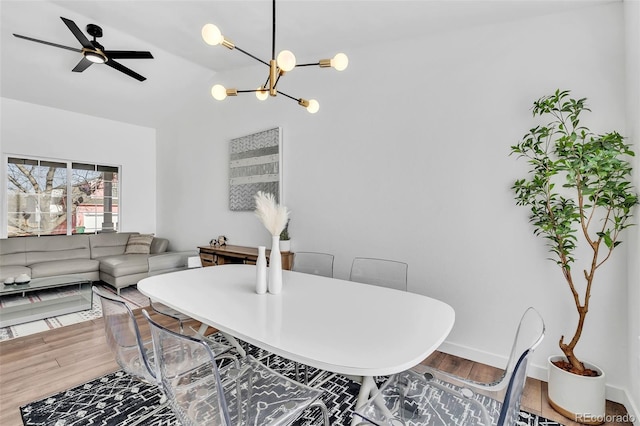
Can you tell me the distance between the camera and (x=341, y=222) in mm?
3199

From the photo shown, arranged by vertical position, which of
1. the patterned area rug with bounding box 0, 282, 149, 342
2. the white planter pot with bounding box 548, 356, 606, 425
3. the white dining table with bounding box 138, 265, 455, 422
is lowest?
the patterned area rug with bounding box 0, 282, 149, 342

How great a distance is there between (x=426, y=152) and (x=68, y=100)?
529 centimetres

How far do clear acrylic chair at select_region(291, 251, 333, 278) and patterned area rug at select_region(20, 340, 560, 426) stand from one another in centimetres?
81

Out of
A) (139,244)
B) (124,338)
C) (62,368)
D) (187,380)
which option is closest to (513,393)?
(187,380)

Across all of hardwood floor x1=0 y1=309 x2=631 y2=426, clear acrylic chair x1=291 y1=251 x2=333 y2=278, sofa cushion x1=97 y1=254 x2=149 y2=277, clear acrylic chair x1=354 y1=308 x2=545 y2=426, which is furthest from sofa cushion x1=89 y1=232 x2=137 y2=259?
clear acrylic chair x1=354 y1=308 x2=545 y2=426

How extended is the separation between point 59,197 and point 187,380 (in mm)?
5492

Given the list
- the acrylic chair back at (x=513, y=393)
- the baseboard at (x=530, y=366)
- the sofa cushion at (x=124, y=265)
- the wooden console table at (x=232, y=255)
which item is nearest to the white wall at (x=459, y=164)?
the baseboard at (x=530, y=366)

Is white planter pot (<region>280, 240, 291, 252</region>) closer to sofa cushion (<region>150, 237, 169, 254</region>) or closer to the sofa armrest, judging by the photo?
the sofa armrest

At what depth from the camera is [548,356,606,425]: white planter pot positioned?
5.79 ft

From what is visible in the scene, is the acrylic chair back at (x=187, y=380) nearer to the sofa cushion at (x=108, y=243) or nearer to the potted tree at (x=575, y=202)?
the potted tree at (x=575, y=202)

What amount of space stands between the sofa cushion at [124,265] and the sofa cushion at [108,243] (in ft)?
1.11

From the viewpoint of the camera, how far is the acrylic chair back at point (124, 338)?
147 cm

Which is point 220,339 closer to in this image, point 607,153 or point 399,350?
point 399,350

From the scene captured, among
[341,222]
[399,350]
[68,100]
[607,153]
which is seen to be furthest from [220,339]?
[68,100]
